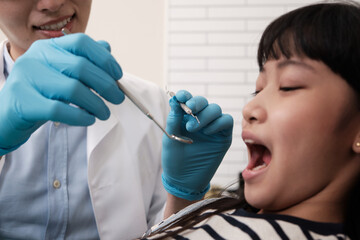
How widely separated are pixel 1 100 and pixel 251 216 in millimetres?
700

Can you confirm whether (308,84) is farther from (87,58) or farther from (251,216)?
(87,58)

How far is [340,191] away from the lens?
1064mm

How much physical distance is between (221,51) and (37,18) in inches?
71.8

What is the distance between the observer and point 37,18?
1.38 metres

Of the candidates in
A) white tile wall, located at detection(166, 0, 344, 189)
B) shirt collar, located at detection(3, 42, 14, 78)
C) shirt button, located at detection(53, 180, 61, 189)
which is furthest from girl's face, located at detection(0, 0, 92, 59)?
white tile wall, located at detection(166, 0, 344, 189)

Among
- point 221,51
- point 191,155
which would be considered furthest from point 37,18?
point 221,51

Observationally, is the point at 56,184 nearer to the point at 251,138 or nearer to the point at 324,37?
the point at 251,138

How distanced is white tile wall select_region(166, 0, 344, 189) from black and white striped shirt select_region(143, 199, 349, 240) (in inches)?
78.4

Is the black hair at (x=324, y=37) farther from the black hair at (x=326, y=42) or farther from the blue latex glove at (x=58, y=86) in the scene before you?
the blue latex glove at (x=58, y=86)

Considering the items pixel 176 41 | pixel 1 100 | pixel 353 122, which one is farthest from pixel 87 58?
pixel 176 41

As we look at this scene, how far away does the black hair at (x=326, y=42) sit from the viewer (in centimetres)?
102

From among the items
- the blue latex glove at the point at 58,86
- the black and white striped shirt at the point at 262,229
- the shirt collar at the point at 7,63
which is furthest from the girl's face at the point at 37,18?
the black and white striped shirt at the point at 262,229

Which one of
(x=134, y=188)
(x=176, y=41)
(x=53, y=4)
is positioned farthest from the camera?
(x=176, y=41)

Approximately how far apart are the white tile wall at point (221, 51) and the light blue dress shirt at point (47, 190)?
1652 millimetres
